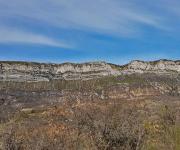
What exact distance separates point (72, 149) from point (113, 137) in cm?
942

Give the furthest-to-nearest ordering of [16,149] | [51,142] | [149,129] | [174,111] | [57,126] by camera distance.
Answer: [57,126] < [174,111] < [149,129] < [51,142] < [16,149]

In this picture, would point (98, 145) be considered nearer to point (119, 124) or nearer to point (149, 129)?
point (119, 124)

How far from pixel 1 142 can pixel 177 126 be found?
80.5 ft

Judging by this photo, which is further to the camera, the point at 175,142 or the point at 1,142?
the point at 175,142

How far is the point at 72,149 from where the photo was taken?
5053 centimetres

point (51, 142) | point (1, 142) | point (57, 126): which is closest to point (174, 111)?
point (57, 126)

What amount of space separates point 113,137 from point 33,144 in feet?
22.3

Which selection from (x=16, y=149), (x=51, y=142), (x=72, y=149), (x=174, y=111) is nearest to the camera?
(x=16, y=149)

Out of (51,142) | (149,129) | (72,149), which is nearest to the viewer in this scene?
(51,142)

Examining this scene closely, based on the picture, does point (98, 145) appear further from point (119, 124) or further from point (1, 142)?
point (1, 142)

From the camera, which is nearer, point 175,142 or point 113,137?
point 113,137

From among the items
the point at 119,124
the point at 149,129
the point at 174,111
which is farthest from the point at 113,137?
the point at 174,111

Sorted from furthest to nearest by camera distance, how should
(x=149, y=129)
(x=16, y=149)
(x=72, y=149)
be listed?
1. (x=149, y=129)
2. (x=72, y=149)
3. (x=16, y=149)

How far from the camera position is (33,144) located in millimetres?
43250
